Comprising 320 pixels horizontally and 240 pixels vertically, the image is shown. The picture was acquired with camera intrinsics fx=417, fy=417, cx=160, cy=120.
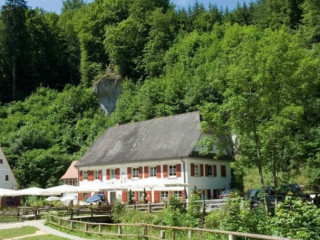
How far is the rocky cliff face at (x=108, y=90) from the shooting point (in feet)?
222

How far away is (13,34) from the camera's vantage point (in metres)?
82.2

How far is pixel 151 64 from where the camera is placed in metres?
69.3

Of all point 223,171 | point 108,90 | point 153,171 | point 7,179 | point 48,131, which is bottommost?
point 223,171

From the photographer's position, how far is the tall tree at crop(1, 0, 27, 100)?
268 ft

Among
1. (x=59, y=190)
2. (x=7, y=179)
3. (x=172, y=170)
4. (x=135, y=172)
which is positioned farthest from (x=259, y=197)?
(x=7, y=179)

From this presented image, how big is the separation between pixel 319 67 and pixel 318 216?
2165cm

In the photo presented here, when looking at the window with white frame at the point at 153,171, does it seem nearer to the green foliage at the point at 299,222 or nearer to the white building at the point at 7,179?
the white building at the point at 7,179

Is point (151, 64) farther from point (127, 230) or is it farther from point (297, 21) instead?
point (127, 230)

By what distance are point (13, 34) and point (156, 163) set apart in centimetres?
5547

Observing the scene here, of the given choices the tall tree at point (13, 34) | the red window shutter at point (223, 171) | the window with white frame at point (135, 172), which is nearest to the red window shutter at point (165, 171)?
the window with white frame at point (135, 172)

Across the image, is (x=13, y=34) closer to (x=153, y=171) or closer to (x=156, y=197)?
(x=153, y=171)

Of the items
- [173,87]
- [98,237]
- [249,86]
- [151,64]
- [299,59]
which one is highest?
[151,64]

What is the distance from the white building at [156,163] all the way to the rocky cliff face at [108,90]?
20489 mm

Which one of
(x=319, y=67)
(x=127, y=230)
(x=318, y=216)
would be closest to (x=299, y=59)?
(x=319, y=67)
